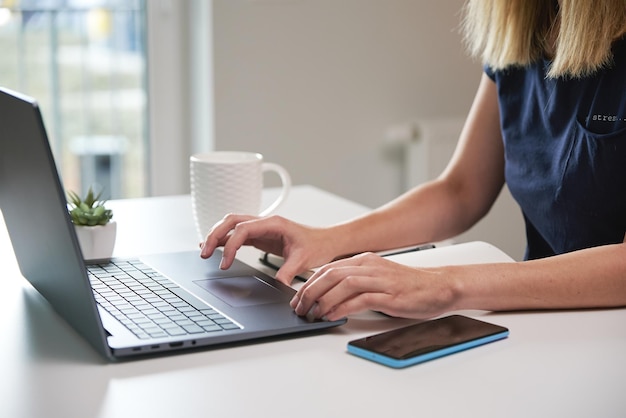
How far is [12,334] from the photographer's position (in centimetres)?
94

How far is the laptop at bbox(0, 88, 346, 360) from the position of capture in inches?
32.2

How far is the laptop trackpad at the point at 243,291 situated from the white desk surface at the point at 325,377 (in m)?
0.09

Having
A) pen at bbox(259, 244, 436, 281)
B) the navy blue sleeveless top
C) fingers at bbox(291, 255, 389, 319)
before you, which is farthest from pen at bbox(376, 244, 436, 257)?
fingers at bbox(291, 255, 389, 319)

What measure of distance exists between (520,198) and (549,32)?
0.26 metres

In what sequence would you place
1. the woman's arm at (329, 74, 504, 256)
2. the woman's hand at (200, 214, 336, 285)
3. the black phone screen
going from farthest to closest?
the woman's arm at (329, 74, 504, 256), the woman's hand at (200, 214, 336, 285), the black phone screen

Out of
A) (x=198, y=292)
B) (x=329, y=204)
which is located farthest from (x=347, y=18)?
(x=198, y=292)

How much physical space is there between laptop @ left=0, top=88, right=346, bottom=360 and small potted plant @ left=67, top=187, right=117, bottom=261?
66 mm

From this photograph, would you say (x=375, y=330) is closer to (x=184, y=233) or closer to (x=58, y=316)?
(x=58, y=316)

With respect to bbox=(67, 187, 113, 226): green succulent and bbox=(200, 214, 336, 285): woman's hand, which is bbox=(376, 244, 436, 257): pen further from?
bbox=(67, 187, 113, 226): green succulent

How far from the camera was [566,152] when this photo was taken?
1298 millimetres

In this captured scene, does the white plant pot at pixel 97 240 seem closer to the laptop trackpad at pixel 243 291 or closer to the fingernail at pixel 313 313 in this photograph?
the laptop trackpad at pixel 243 291

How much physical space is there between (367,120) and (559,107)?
157cm

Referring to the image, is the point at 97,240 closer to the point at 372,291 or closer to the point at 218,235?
the point at 218,235

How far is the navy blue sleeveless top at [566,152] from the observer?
4.03ft
